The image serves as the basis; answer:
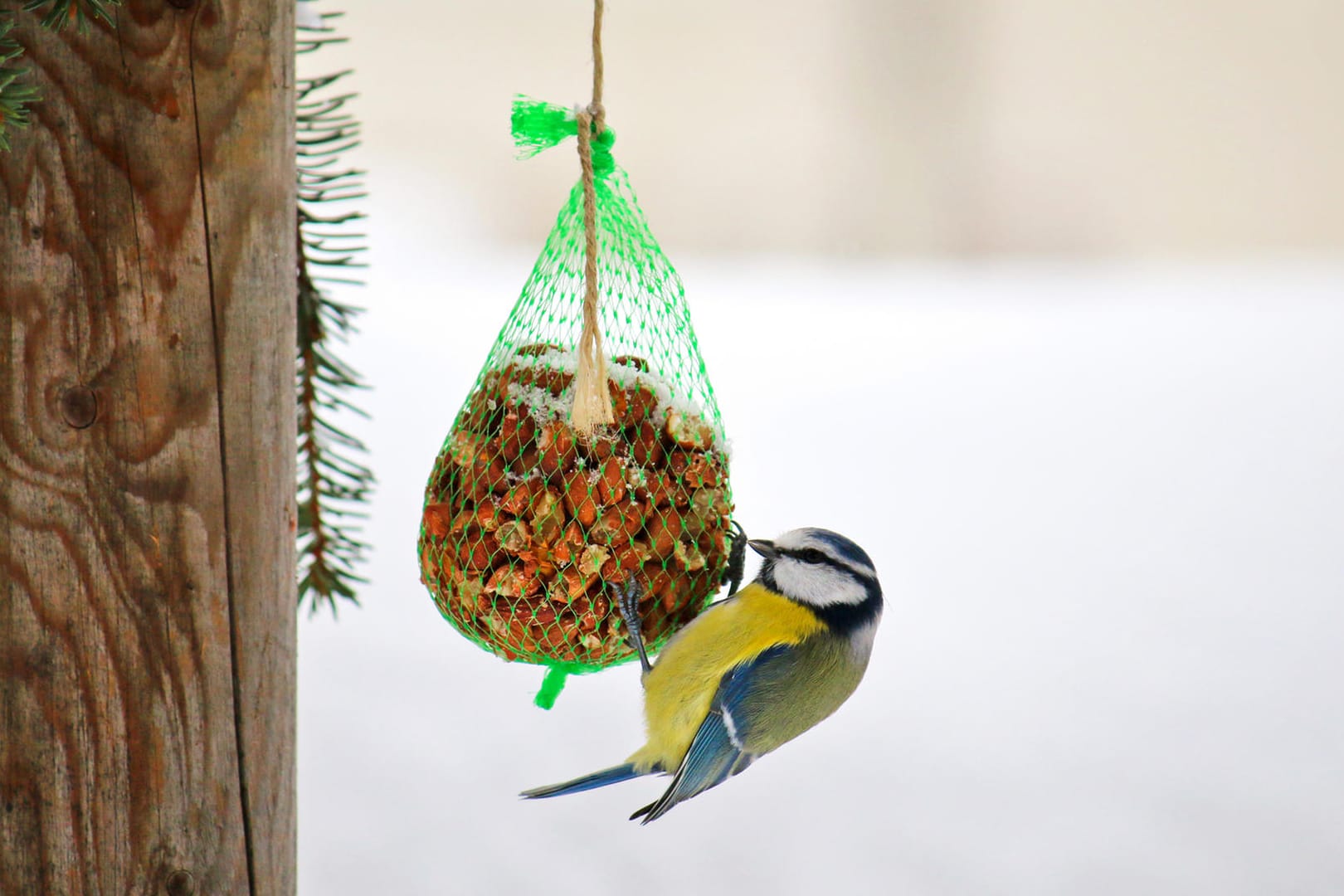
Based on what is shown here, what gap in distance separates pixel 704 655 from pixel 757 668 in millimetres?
81

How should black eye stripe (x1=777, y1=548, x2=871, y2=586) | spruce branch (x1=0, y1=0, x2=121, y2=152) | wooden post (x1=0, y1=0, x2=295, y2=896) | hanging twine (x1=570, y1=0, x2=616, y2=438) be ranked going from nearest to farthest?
spruce branch (x1=0, y1=0, x2=121, y2=152), wooden post (x1=0, y1=0, x2=295, y2=896), hanging twine (x1=570, y1=0, x2=616, y2=438), black eye stripe (x1=777, y1=548, x2=871, y2=586)

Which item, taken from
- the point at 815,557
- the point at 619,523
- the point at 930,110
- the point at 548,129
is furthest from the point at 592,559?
the point at 930,110

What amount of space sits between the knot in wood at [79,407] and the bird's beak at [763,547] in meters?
0.61

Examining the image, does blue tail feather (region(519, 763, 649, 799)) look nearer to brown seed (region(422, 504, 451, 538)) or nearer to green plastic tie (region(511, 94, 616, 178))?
brown seed (region(422, 504, 451, 538))

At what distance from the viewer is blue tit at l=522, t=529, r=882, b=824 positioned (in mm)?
1146

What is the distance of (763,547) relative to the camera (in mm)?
1125

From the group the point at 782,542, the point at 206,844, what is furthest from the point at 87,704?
the point at 782,542

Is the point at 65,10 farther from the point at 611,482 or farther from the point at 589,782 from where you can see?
the point at 589,782

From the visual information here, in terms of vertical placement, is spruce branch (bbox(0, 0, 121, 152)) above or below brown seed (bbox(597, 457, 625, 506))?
above

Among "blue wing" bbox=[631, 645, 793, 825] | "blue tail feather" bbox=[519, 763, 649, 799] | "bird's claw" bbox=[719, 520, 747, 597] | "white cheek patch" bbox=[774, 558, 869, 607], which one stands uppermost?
"bird's claw" bbox=[719, 520, 747, 597]

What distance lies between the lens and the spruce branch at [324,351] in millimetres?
1012

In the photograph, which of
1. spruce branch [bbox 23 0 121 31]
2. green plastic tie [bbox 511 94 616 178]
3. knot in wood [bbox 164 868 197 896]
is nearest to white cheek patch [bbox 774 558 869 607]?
green plastic tie [bbox 511 94 616 178]

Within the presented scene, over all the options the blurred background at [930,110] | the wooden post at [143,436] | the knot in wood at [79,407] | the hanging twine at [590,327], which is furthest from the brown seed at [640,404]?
the blurred background at [930,110]

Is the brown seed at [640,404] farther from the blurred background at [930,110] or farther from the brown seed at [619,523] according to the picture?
the blurred background at [930,110]
